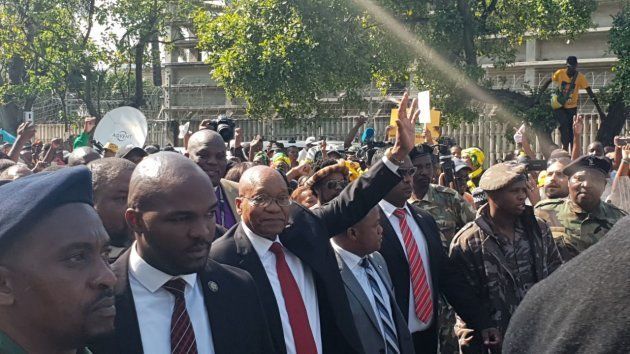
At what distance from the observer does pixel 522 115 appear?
60.2ft

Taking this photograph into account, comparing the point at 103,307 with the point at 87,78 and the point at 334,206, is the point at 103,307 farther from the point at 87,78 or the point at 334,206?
the point at 87,78

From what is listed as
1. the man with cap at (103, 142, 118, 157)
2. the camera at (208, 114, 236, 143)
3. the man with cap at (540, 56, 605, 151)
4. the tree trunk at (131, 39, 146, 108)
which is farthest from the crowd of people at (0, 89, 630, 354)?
the tree trunk at (131, 39, 146, 108)

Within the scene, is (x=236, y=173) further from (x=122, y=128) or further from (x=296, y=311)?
(x=122, y=128)

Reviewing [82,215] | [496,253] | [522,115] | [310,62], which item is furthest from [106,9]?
[82,215]

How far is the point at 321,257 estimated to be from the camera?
4723 millimetres

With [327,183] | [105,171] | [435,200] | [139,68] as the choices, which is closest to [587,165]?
[435,200]

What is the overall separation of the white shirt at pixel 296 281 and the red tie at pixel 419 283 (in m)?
1.55

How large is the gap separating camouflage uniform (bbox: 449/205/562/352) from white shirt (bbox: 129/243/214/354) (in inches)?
112

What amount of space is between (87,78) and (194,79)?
13.0 metres

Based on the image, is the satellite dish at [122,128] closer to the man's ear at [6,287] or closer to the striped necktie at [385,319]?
the striped necktie at [385,319]

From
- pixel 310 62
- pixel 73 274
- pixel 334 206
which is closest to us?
pixel 73 274

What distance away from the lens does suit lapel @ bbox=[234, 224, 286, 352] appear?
4500 millimetres

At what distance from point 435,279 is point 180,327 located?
10.3 ft

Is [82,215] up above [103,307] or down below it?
above
